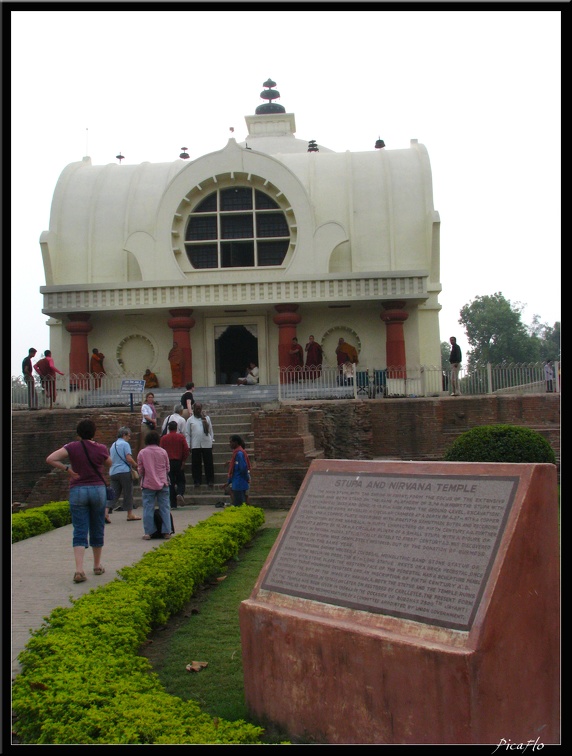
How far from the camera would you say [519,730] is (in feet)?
10.8

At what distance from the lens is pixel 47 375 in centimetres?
1609

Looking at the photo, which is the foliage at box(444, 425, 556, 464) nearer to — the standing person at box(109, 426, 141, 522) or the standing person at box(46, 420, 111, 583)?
the standing person at box(109, 426, 141, 522)

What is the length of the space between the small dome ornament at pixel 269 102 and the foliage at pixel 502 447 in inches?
968

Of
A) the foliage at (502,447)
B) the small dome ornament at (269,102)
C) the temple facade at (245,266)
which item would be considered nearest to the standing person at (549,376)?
the temple facade at (245,266)

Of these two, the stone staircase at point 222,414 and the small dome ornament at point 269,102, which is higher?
the small dome ornament at point 269,102

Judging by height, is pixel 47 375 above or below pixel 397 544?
above

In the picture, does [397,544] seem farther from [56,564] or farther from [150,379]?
[150,379]

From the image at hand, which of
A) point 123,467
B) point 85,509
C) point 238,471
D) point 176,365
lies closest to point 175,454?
point 123,467

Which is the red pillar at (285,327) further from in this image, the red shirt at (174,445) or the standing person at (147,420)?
the red shirt at (174,445)

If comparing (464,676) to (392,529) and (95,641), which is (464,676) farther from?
(95,641)

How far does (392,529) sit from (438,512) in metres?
0.26

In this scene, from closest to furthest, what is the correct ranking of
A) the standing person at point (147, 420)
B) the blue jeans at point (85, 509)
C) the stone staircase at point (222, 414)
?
the blue jeans at point (85, 509)
the stone staircase at point (222, 414)
the standing person at point (147, 420)

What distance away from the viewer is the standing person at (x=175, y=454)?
405 inches

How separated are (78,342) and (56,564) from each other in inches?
484
